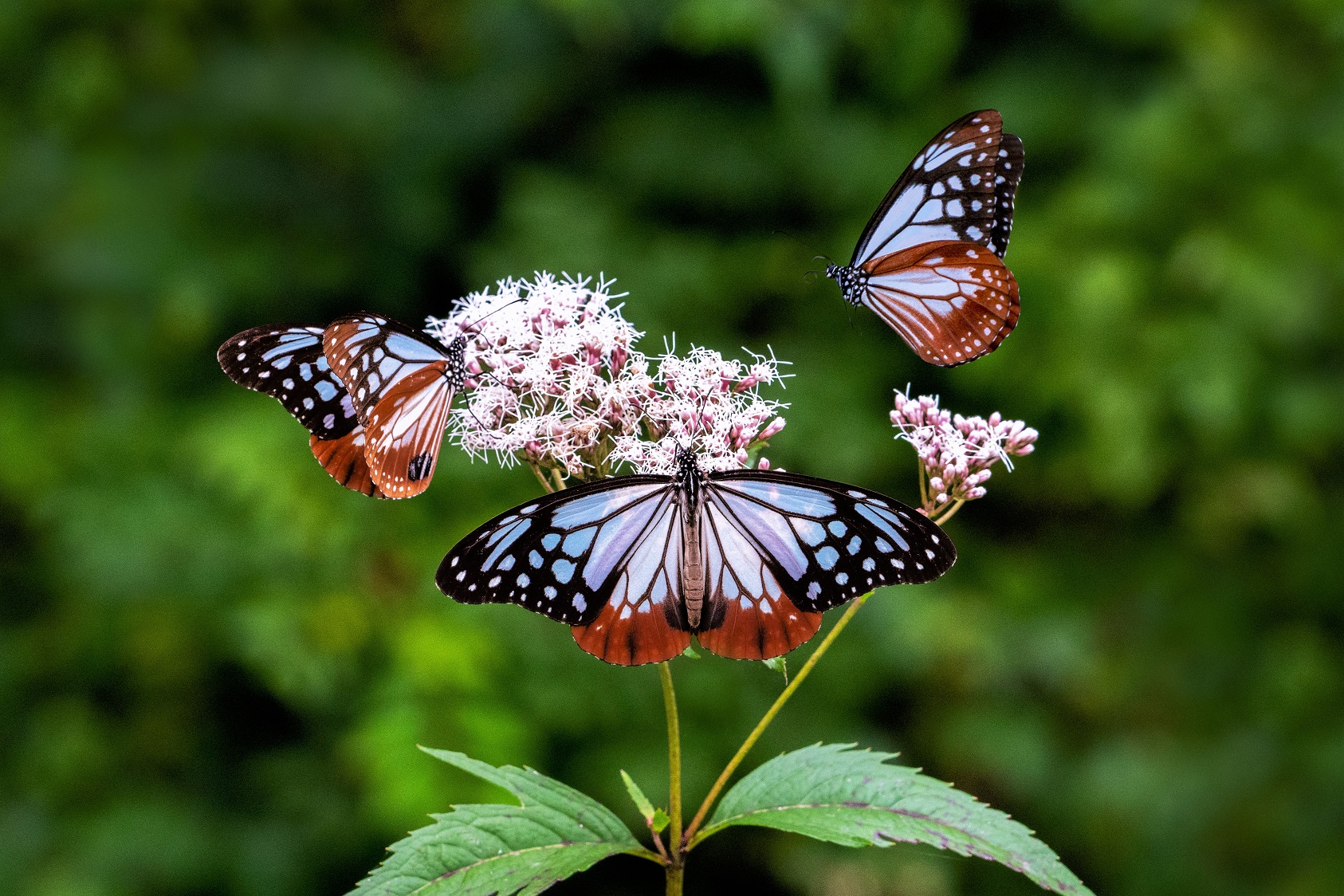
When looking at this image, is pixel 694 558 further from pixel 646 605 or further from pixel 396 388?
pixel 396 388

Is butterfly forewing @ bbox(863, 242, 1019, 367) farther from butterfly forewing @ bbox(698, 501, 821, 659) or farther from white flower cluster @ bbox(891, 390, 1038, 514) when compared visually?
butterfly forewing @ bbox(698, 501, 821, 659)

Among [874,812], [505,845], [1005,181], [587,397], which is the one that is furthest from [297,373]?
[1005,181]

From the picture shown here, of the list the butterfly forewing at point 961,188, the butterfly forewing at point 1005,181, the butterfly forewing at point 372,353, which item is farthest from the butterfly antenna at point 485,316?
the butterfly forewing at point 1005,181

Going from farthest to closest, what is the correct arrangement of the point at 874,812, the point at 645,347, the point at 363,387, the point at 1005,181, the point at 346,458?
1. the point at 645,347
2. the point at 1005,181
3. the point at 346,458
4. the point at 363,387
5. the point at 874,812

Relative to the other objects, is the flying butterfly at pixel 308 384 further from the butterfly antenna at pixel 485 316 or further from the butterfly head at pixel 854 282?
the butterfly head at pixel 854 282

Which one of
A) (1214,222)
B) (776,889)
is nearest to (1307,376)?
(1214,222)

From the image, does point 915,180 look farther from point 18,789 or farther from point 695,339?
point 18,789
